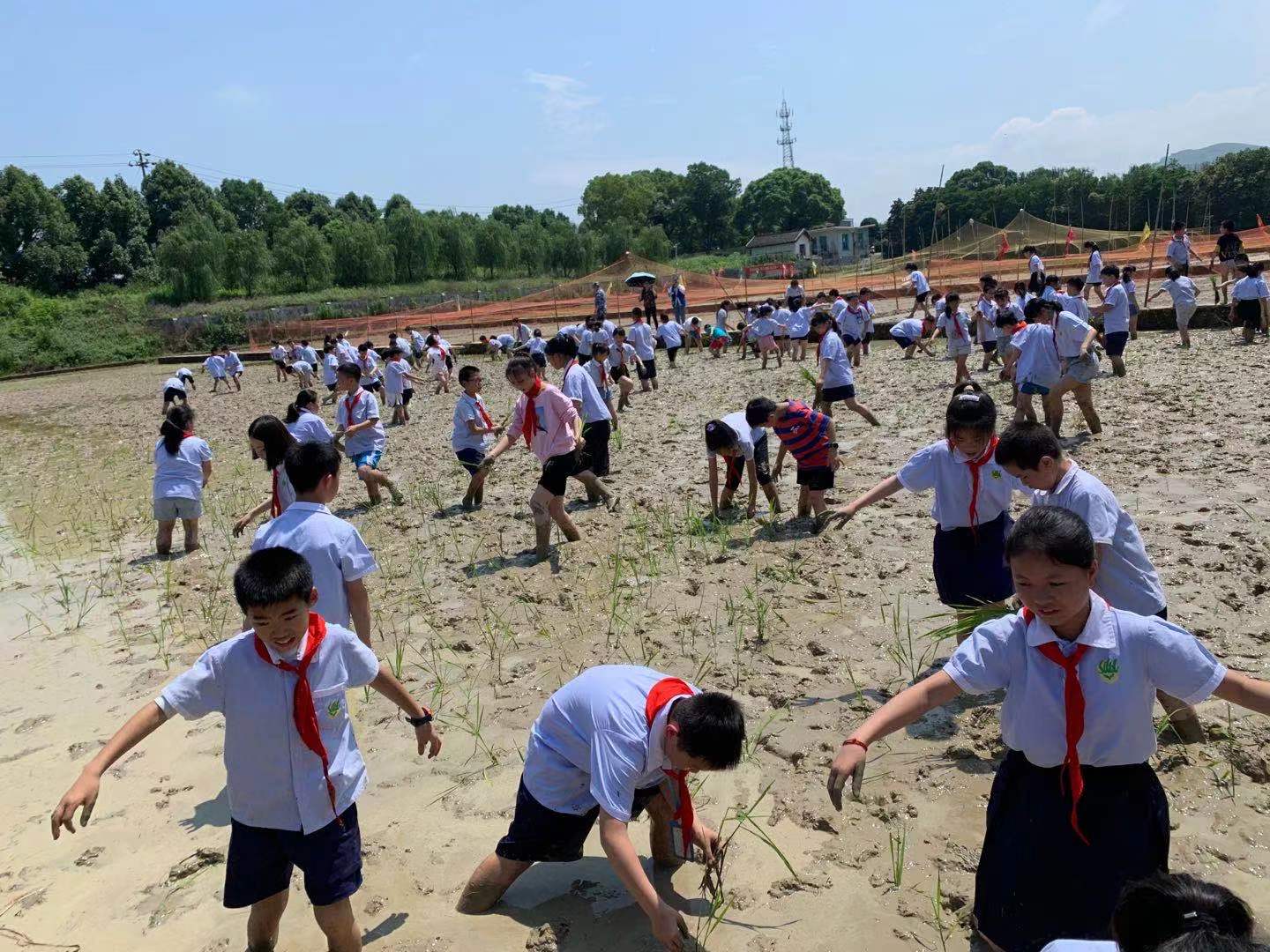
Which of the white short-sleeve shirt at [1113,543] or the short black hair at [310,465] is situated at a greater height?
the short black hair at [310,465]

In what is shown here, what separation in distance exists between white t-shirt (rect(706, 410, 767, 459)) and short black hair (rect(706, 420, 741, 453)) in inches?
1.3

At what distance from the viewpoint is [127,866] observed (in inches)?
157

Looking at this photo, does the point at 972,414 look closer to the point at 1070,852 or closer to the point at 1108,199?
the point at 1070,852

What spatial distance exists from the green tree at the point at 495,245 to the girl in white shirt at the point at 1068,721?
182ft

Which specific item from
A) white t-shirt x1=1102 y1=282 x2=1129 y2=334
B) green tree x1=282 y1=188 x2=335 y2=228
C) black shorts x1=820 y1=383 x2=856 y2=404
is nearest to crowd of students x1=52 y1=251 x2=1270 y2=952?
black shorts x1=820 y1=383 x2=856 y2=404

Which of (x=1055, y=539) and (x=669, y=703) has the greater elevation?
(x=1055, y=539)

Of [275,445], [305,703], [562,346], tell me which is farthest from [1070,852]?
[562,346]

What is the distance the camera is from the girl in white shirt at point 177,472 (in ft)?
27.6

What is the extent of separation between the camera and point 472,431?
9.45 metres

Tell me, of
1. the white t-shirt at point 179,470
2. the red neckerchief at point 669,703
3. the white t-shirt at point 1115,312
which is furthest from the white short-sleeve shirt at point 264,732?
the white t-shirt at point 1115,312

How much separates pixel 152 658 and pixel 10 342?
42967 millimetres

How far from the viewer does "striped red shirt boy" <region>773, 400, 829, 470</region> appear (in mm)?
7547

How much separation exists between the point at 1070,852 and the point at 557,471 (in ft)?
17.4

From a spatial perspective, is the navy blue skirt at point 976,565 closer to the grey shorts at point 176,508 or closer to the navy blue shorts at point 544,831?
the navy blue shorts at point 544,831
